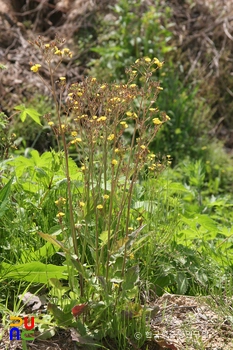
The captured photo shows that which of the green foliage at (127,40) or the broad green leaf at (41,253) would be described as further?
the green foliage at (127,40)

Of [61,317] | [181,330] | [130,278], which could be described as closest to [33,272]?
[61,317]

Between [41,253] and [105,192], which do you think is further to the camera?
[41,253]

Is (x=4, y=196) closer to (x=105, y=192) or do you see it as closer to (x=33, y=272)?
(x=33, y=272)

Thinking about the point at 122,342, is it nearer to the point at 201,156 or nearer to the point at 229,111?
the point at 201,156

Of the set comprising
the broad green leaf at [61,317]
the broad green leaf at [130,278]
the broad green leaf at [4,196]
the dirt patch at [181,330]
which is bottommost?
the dirt patch at [181,330]

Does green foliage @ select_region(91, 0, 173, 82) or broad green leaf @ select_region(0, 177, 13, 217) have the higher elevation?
broad green leaf @ select_region(0, 177, 13, 217)

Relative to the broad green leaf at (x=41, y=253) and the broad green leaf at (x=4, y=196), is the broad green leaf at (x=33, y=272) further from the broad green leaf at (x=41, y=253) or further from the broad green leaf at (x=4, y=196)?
the broad green leaf at (x=4, y=196)

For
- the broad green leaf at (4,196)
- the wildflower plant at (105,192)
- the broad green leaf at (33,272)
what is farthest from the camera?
the broad green leaf at (4,196)

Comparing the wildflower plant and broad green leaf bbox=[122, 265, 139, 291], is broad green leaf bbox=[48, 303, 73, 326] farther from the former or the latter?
broad green leaf bbox=[122, 265, 139, 291]

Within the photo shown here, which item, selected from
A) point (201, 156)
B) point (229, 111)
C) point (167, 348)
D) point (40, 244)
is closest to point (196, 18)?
point (229, 111)

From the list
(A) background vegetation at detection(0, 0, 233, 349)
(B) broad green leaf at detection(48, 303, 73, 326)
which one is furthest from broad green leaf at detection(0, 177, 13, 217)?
(B) broad green leaf at detection(48, 303, 73, 326)

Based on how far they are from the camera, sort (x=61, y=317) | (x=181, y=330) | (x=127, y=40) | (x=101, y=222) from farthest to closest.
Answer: (x=127, y=40) < (x=101, y=222) < (x=181, y=330) < (x=61, y=317)

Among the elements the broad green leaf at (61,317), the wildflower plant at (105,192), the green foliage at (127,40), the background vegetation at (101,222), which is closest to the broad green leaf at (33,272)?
the background vegetation at (101,222)

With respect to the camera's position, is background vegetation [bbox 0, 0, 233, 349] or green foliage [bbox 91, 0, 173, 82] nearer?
background vegetation [bbox 0, 0, 233, 349]
